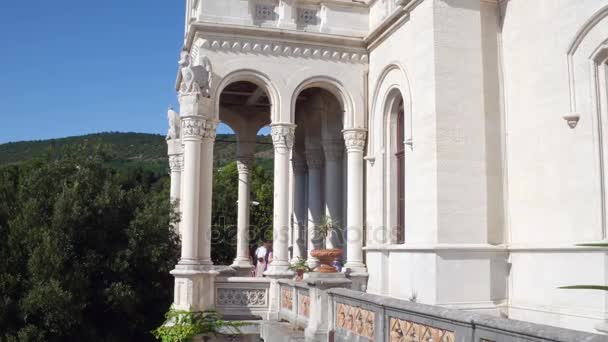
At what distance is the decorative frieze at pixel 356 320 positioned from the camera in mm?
7504

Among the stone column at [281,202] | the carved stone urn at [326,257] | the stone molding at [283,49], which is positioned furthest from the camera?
the stone molding at [283,49]

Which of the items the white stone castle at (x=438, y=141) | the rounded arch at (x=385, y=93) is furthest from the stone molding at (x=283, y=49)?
the rounded arch at (x=385, y=93)

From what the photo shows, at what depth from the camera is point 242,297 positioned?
1391 cm

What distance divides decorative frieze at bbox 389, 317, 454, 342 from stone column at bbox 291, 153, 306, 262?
1395 cm

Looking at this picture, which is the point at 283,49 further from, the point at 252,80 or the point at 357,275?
the point at 357,275

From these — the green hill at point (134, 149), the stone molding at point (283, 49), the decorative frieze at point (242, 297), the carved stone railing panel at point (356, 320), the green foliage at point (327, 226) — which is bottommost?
the decorative frieze at point (242, 297)

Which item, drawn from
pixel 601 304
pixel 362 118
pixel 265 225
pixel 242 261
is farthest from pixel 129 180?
pixel 265 225

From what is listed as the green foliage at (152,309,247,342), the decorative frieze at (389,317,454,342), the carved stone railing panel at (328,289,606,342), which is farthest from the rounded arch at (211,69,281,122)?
the decorative frieze at (389,317,454,342)

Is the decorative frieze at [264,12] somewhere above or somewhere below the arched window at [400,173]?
above

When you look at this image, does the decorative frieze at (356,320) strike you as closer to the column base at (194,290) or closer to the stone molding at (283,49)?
the column base at (194,290)

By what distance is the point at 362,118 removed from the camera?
1532 centimetres

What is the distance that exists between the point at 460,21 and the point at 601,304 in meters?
5.43

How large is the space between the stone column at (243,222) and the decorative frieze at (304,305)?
7.16 meters

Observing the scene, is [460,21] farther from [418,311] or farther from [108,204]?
[108,204]
